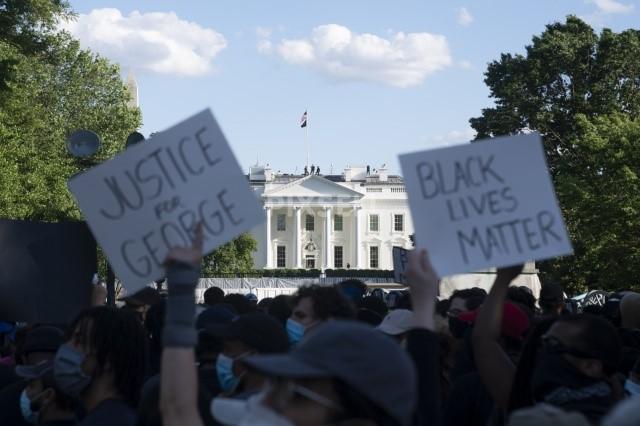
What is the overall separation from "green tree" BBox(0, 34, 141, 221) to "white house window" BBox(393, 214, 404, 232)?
78.4 metres

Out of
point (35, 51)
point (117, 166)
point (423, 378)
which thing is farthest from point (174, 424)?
point (35, 51)

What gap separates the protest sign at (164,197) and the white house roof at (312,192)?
12835cm

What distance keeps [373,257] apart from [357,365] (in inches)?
5257

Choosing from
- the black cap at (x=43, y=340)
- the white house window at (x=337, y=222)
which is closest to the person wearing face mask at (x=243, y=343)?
the black cap at (x=43, y=340)

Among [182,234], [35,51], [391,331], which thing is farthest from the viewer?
[35,51]

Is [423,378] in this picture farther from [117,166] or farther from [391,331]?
[391,331]

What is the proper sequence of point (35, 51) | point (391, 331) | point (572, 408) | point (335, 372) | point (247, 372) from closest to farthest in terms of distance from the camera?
point (335, 372) < point (572, 408) < point (247, 372) < point (391, 331) < point (35, 51)

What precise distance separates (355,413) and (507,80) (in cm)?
5094

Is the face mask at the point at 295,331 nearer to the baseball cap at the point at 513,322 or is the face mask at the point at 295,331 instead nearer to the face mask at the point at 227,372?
the face mask at the point at 227,372

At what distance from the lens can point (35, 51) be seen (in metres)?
29.6

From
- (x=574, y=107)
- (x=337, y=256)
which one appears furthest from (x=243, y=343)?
(x=337, y=256)

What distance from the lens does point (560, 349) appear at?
437cm

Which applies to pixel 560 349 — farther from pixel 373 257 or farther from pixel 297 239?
pixel 373 257

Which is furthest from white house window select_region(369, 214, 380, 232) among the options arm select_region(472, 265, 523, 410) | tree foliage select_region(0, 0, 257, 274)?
arm select_region(472, 265, 523, 410)
